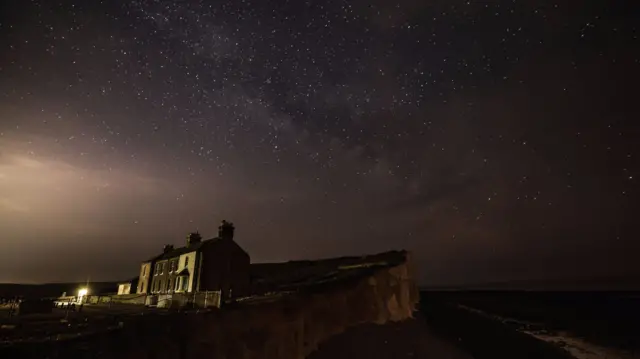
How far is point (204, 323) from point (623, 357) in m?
59.3

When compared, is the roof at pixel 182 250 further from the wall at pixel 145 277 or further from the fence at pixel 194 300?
the fence at pixel 194 300

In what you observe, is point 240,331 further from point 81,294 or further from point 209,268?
point 81,294

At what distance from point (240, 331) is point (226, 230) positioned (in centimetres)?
3027

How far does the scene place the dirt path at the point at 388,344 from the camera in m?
28.5

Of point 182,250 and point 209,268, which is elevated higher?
point 182,250

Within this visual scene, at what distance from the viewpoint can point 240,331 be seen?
66.8 ft

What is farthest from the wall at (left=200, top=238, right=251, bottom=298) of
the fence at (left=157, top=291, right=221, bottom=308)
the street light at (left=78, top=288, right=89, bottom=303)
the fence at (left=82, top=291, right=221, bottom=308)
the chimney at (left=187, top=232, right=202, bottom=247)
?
the fence at (left=157, top=291, right=221, bottom=308)

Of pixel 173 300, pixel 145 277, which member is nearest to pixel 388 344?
pixel 173 300

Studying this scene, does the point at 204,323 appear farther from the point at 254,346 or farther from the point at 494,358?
the point at 494,358

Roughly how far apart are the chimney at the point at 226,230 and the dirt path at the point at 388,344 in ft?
78.6

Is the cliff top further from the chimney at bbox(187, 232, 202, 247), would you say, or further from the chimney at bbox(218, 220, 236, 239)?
the chimney at bbox(187, 232, 202, 247)

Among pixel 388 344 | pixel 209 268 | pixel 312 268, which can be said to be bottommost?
pixel 388 344

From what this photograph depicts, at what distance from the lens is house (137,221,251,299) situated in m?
44.6

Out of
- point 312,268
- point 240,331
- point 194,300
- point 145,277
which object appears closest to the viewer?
point 240,331
